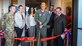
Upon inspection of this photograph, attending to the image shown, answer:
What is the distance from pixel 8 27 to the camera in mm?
7727

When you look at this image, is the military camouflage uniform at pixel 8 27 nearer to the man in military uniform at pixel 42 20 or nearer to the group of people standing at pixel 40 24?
the group of people standing at pixel 40 24

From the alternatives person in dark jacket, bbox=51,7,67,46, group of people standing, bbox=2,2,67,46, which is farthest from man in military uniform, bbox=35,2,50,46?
person in dark jacket, bbox=51,7,67,46

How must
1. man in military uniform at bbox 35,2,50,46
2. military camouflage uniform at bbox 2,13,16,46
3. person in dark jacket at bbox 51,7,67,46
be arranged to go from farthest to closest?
1. person in dark jacket at bbox 51,7,67,46
2. man in military uniform at bbox 35,2,50,46
3. military camouflage uniform at bbox 2,13,16,46

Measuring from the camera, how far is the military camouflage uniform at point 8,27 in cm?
770

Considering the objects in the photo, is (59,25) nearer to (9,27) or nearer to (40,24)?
(40,24)

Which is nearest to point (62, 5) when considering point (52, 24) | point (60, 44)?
point (52, 24)

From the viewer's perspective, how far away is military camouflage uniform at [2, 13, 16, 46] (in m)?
7.70

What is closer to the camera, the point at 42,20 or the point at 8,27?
the point at 8,27

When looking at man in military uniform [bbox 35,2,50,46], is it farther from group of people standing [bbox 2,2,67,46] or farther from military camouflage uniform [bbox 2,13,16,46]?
military camouflage uniform [bbox 2,13,16,46]

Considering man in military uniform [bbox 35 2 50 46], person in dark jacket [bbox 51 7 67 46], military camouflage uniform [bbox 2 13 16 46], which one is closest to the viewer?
military camouflage uniform [bbox 2 13 16 46]

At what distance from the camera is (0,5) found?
11.3m

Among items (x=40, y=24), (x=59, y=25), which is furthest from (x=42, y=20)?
(x=59, y=25)

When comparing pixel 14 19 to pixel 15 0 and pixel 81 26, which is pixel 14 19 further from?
pixel 15 0

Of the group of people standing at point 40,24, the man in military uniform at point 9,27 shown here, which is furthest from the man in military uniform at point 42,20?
the man in military uniform at point 9,27
